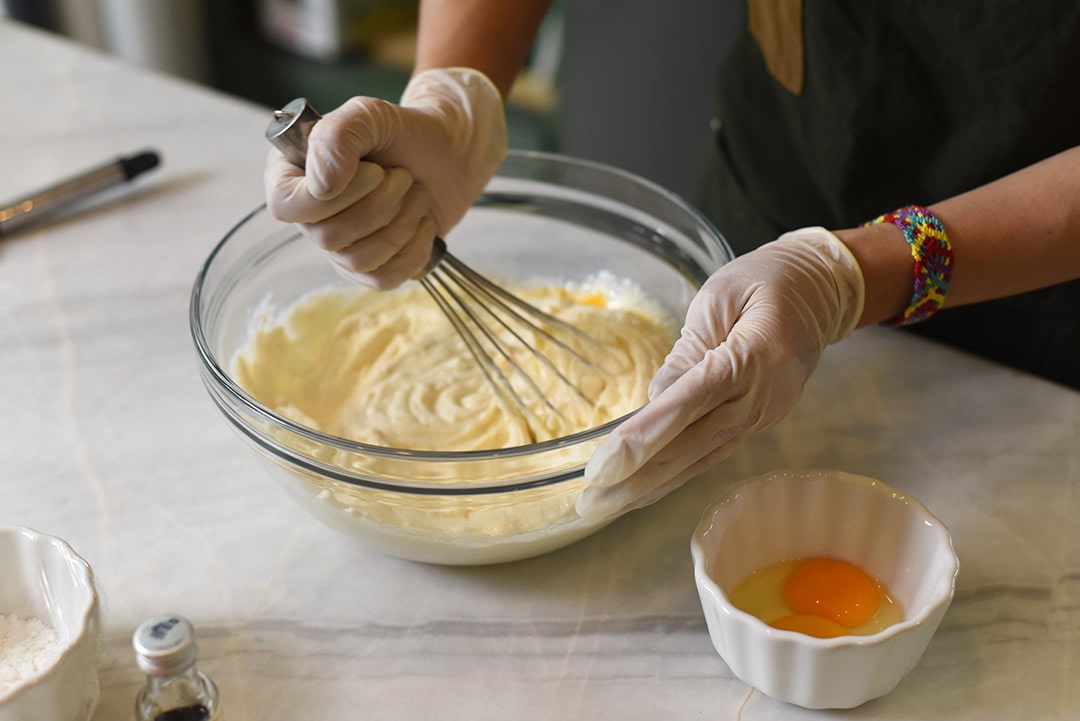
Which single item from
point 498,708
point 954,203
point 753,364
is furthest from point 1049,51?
point 498,708

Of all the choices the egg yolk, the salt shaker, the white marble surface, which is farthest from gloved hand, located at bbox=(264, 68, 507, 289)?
the egg yolk

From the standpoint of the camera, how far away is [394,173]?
1.10 m

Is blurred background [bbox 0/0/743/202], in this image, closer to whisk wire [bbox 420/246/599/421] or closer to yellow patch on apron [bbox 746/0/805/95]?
yellow patch on apron [bbox 746/0/805/95]

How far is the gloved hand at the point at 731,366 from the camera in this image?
0.87 metres

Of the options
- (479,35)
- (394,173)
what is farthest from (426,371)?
(479,35)

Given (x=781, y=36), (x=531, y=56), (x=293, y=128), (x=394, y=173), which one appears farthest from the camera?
(x=531, y=56)

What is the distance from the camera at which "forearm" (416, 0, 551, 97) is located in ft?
4.51

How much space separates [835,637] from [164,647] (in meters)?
0.54

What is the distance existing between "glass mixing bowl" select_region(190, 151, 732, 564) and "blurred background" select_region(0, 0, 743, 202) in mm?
1023

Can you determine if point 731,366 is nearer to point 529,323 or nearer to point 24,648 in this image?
point 529,323

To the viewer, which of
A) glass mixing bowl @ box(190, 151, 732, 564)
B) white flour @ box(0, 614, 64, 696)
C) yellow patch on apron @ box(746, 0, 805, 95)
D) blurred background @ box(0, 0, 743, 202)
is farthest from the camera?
blurred background @ box(0, 0, 743, 202)

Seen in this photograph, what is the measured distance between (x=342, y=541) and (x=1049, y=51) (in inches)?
37.6

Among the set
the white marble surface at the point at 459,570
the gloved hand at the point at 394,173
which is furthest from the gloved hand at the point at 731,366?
the gloved hand at the point at 394,173

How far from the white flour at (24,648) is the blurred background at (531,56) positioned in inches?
73.4
